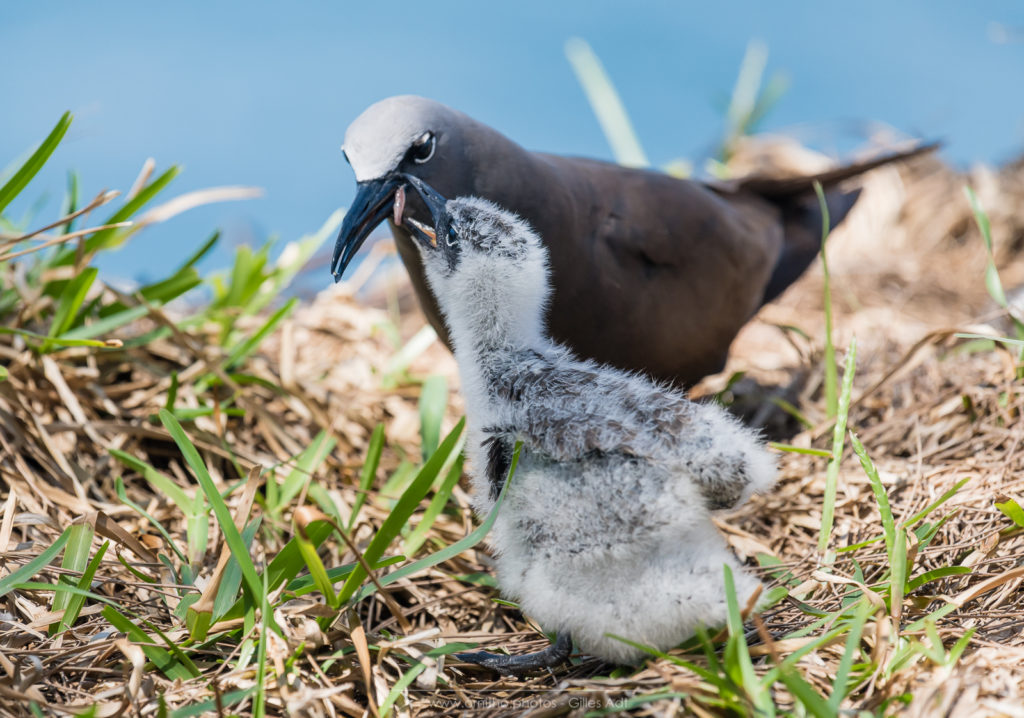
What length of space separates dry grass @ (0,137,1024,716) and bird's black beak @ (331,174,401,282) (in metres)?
0.65

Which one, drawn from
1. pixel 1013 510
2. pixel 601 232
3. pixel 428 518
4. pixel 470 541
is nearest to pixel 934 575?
pixel 1013 510

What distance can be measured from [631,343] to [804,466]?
2.47 ft

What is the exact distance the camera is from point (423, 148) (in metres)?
2.61

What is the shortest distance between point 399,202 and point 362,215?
106 mm

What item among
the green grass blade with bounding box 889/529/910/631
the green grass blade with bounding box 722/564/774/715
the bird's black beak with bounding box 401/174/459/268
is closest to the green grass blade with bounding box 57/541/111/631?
the bird's black beak with bounding box 401/174/459/268

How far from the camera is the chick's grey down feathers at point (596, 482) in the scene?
1799 mm

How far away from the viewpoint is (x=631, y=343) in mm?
3043

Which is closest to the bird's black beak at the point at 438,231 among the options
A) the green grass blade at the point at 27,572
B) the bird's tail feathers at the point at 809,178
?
the green grass blade at the point at 27,572

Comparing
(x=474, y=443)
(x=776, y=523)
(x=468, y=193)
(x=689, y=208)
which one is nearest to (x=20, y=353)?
(x=468, y=193)

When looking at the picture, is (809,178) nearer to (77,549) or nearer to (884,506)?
(884,506)

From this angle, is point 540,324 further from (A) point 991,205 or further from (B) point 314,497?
(A) point 991,205

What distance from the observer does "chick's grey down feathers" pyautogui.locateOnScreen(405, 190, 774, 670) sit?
1799 mm

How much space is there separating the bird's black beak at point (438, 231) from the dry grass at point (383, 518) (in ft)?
2.80

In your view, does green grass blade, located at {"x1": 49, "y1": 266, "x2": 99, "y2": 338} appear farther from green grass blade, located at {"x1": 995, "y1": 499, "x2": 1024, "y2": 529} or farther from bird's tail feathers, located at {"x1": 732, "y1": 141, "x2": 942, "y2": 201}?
green grass blade, located at {"x1": 995, "y1": 499, "x2": 1024, "y2": 529}
